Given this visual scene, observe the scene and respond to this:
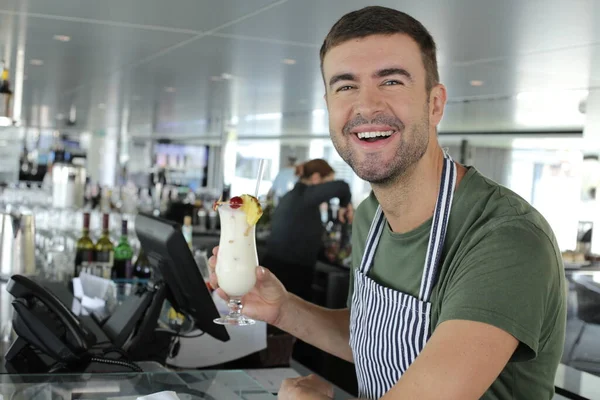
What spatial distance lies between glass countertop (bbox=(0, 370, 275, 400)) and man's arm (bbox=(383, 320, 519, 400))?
56 centimetres

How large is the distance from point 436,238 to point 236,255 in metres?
0.52

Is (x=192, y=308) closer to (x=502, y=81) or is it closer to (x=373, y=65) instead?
(x=373, y=65)

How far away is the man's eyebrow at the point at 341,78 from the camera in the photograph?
1.46 m

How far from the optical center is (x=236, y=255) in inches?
69.1

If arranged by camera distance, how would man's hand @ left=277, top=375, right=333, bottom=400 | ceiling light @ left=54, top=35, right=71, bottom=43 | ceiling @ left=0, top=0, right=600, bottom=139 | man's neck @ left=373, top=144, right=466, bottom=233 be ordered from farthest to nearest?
ceiling light @ left=54, top=35, right=71, bottom=43 < ceiling @ left=0, top=0, right=600, bottom=139 < man's neck @ left=373, top=144, right=466, bottom=233 < man's hand @ left=277, top=375, right=333, bottom=400

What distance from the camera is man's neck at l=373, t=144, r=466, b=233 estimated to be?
1.50m

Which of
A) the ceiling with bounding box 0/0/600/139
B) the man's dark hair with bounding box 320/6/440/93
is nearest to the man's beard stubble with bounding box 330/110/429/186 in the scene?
the man's dark hair with bounding box 320/6/440/93

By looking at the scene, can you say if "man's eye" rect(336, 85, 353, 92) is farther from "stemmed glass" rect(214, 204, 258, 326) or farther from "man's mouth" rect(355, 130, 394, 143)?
"stemmed glass" rect(214, 204, 258, 326)

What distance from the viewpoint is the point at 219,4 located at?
329cm

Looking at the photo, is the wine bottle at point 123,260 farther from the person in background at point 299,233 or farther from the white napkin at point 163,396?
the white napkin at point 163,396

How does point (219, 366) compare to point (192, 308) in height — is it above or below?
below

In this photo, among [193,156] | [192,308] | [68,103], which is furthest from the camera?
[193,156]

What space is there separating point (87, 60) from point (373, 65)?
14.6 feet

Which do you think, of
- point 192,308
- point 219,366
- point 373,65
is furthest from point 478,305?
point 219,366
